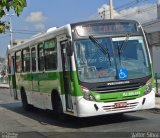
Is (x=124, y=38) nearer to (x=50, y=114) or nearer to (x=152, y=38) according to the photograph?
(x=50, y=114)

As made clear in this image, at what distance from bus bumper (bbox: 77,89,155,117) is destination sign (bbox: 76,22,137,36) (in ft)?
6.39

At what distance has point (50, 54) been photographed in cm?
1566

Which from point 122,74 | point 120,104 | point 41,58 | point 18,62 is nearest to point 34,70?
point 41,58

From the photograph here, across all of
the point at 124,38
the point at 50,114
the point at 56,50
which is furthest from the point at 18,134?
the point at 50,114

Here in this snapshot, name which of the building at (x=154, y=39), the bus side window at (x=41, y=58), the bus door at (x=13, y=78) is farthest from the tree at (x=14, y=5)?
the building at (x=154, y=39)

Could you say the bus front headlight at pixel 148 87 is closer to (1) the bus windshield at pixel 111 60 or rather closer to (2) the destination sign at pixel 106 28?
(1) the bus windshield at pixel 111 60

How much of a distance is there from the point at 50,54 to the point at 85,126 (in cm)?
285

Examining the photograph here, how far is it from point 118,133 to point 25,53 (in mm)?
8582

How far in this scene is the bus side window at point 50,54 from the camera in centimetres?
1519

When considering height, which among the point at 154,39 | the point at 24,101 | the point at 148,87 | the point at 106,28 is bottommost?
the point at 24,101

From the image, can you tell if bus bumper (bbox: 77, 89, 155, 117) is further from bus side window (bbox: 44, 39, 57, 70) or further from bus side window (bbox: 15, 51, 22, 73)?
bus side window (bbox: 15, 51, 22, 73)

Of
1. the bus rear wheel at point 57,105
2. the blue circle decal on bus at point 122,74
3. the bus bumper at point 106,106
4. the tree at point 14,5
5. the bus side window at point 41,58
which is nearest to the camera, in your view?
the tree at point 14,5

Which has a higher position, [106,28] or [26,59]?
[106,28]

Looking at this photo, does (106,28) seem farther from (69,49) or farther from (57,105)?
(57,105)
